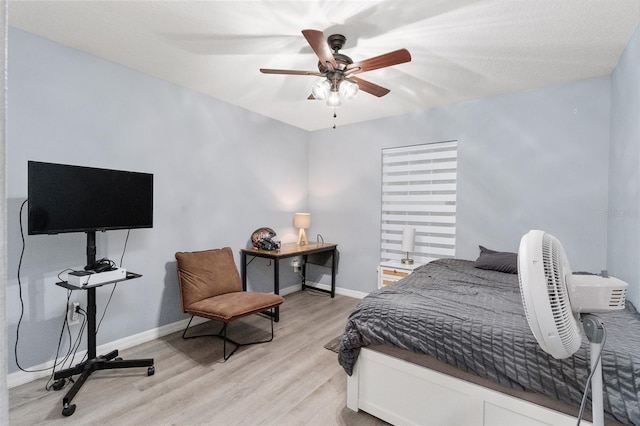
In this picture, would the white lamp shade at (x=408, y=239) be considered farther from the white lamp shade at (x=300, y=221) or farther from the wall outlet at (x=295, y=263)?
the wall outlet at (x=295, y=263)

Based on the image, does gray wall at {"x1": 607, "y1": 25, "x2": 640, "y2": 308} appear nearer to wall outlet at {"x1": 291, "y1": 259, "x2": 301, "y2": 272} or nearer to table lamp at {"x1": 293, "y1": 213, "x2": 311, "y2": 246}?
table lamp at {"x1": 293, "y1": 213, "x2": 311, "y2": 246}

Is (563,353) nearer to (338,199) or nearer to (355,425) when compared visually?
(355,425)

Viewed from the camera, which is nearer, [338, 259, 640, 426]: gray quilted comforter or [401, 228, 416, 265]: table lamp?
[338, 259, 640, 426]: gray quilted comforter

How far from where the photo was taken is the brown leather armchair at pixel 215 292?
2.52m

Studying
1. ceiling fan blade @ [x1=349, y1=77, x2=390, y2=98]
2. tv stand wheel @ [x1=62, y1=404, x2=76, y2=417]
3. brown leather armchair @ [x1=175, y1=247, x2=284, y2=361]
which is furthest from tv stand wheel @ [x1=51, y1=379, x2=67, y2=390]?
ceiling fan blade @ [x1=349, y1=77, x2=390, y2=98]

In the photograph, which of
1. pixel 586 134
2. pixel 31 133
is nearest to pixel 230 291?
pixel 31 133

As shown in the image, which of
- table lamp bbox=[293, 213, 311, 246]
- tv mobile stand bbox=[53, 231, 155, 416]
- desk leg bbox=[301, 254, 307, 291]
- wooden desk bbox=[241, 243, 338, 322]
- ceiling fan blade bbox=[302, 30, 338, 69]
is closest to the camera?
ceiling fan blade bbox=[302, 30, 338, 69]

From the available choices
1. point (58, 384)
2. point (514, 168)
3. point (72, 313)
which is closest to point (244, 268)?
point (72, 313)

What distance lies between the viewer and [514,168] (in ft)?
10.1

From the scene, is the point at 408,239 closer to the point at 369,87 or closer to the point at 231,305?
the point at 369,87

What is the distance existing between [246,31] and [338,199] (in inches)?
107

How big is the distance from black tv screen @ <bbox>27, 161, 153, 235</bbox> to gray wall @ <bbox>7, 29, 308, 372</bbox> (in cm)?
38

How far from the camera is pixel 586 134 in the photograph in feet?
9.02

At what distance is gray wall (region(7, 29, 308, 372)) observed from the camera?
2.13m
